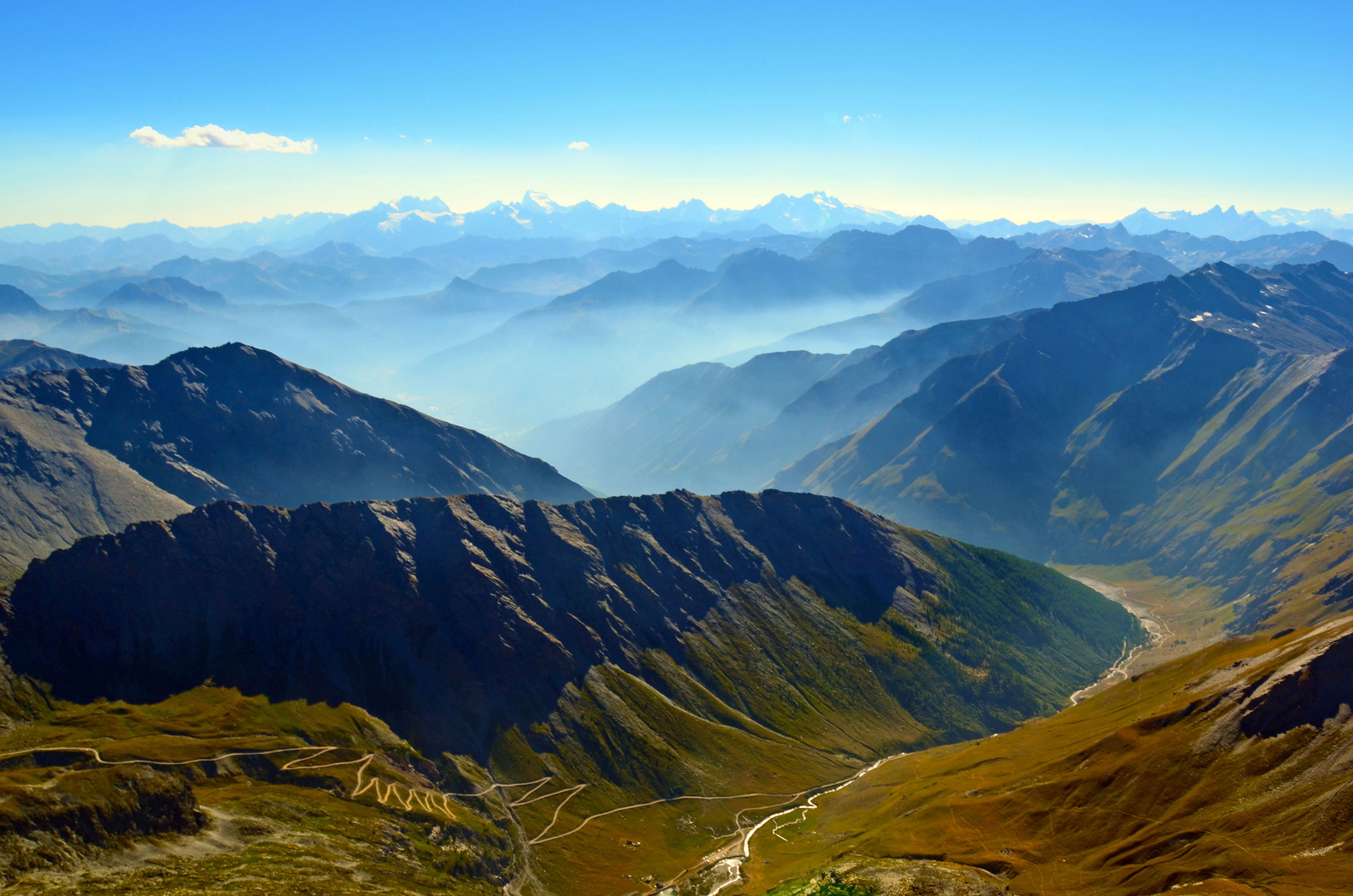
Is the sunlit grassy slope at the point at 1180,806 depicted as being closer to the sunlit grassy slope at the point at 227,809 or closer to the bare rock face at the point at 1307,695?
the bare rock face at the point at 1307,695

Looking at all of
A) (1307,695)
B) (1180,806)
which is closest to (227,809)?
(1180,806)

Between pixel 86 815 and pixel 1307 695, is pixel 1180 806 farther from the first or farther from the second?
pixel 86 815

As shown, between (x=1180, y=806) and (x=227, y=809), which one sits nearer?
(x=1180, y=806)

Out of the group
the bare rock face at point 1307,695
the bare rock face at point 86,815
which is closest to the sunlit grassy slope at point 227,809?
the bare rock face at point 86,815

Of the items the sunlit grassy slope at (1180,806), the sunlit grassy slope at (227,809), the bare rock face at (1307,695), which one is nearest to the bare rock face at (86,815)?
the sunlit grassy slope at (227,809)

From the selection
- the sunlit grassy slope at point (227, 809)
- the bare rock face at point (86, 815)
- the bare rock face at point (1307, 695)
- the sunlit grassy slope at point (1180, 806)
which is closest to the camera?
the bare rock face at point (86, 815)

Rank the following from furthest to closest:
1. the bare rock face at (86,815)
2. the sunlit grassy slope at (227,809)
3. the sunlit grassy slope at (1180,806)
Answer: the sunlit grassy slope at (227,809)
the sunlit grassy slope at (1180,806)
the bare rock face at (86,815)

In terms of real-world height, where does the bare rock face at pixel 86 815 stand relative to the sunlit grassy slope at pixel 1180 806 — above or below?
above

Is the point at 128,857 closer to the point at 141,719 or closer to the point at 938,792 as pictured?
the point at 141,719

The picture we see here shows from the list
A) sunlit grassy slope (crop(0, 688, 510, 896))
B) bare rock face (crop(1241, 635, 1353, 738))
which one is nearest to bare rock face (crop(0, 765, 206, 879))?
sunlit grassy slope (crop(0, 688, 510, 896))

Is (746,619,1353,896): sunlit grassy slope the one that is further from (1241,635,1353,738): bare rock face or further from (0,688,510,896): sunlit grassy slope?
(0,688,510,896): sunlit grassy slope

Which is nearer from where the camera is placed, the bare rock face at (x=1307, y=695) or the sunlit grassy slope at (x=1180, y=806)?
the sunlit grassy slope at (x=1180, y=806)

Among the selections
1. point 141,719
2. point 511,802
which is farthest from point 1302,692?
point 141,719
